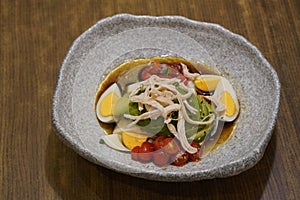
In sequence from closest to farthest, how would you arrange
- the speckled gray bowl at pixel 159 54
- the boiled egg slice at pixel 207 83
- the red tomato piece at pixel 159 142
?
the speckled gray bowl at pixel 159 54, the red tomato piece at pixel 159 142, the boiled egg slice at pixel 207 83

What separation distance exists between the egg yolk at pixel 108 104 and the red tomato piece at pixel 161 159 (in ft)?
0.65

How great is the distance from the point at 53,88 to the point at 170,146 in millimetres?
445

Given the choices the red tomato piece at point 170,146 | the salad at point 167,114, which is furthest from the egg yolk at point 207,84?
the red tomato piece at point 170,146

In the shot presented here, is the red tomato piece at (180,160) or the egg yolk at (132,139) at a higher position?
the egg yolk at (132,139)

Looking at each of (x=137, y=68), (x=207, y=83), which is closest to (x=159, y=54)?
(x=137, y=68)

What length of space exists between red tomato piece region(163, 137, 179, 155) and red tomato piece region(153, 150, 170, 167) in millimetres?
15

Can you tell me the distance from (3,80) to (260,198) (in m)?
0.86

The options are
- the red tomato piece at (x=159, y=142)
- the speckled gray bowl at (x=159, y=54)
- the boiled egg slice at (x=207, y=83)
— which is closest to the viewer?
the speckled gray bowl at (x=159, y=54)

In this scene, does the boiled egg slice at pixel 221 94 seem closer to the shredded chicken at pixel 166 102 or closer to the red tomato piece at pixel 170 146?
the shredded chicken at pixel 166 102

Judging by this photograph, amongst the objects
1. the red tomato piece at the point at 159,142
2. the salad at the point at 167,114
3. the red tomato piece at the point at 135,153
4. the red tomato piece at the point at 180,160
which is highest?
the salad at the point at 167,114

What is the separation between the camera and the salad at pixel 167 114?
1292mm

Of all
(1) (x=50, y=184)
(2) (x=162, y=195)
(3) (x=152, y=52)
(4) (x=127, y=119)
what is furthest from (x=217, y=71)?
(1) (x=50, y=184)

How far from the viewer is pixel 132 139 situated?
52.2 inches

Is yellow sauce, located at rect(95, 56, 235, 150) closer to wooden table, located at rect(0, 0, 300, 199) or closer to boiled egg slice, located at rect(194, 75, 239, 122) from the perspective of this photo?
boiled egg slice, located at rect(194, 75, 239, 122)
